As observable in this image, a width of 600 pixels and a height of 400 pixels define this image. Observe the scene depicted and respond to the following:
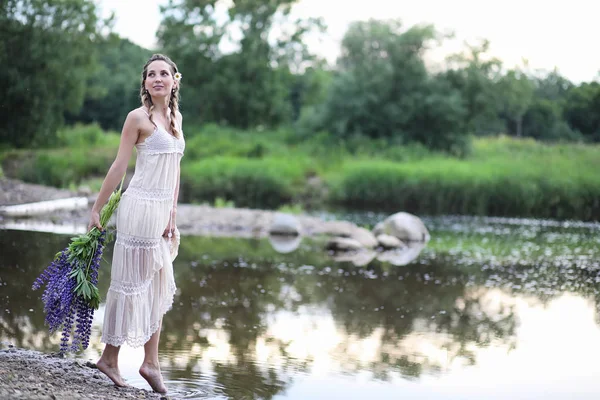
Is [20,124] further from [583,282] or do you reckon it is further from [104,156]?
[583,282]

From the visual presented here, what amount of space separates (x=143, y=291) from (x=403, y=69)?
2791 centimetres

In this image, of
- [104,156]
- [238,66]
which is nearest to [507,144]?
[238,66]

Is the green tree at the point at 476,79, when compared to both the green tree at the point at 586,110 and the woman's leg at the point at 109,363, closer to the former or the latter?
the green tree at the point at 586,110

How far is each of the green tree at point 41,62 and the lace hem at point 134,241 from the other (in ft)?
44.0

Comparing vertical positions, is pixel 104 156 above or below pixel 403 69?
below

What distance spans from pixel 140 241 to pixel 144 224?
3.8 inches

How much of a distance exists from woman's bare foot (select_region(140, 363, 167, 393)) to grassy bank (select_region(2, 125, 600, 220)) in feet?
52.3

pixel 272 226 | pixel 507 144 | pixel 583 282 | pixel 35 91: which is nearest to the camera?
pixel 583 282

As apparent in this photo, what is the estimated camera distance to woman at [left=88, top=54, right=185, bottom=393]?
14.1 feet

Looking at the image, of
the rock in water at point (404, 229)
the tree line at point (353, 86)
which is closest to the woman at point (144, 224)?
the rock in water at point (404, 229)

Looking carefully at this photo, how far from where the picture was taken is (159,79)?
Answer: 4.41 m

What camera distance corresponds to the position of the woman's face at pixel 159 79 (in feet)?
14.5

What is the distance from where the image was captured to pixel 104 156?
23.7m

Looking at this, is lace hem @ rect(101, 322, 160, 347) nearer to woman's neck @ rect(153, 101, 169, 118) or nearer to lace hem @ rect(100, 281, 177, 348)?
lace hem @ rect(100, 281, 177, 348)
